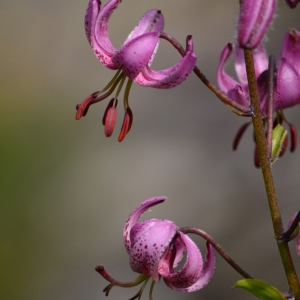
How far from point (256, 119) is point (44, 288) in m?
2.63

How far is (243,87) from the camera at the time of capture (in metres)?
1.33

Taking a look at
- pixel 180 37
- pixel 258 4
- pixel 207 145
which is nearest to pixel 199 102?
pixel 207 145

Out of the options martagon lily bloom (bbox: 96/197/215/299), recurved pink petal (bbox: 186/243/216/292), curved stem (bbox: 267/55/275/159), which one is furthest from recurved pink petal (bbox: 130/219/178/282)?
curved stem (bbox: 267/55/275/159)

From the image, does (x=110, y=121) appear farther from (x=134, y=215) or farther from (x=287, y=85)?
(x=287, y=85)

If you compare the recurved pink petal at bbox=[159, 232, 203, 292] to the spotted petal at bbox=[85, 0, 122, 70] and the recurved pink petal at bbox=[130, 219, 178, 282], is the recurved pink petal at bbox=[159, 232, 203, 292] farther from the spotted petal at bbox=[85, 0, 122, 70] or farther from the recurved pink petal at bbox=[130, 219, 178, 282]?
the spotted petal at bbox=[85, 0, 122, 70]

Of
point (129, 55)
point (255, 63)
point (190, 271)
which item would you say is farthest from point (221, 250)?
point (255, 63)

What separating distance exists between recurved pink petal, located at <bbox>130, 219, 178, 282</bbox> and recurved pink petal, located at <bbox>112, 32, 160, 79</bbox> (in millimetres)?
309

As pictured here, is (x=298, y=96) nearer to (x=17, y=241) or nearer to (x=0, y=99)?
(x=17, y=241)

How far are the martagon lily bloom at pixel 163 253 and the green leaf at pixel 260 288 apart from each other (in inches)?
3.8

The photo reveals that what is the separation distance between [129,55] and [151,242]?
14.5 inches

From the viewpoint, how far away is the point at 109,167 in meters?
3.85

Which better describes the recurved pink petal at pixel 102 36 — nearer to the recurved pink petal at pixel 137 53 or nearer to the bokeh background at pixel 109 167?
the recurved pink petal at pixel 137 53

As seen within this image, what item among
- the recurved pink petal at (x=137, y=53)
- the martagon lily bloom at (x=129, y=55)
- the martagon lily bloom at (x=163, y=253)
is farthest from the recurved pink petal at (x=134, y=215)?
the recurved pink petal at (x=137, y=53)

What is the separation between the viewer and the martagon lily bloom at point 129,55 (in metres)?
1.06
